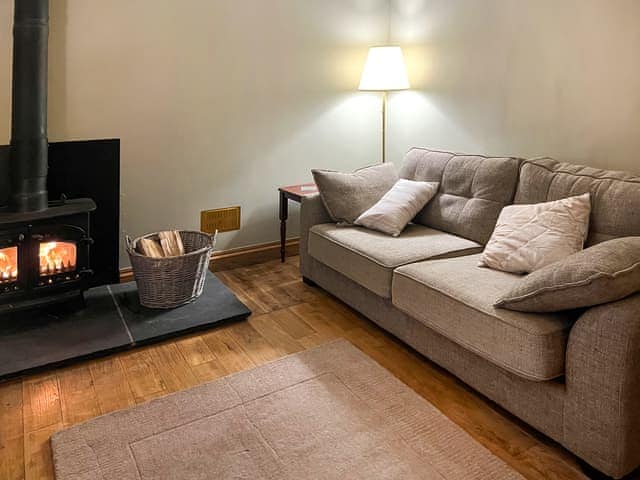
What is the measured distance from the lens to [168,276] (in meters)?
2.84

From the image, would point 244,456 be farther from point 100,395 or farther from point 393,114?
point 393,114

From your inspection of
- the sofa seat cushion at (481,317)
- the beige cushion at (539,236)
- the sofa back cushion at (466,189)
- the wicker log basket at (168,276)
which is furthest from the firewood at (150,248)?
the beige cushion at (539,236)

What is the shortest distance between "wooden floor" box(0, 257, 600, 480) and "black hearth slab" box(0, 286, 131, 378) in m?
0.06

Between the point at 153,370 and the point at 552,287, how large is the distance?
1709 mm

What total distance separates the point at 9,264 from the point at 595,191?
9.02 feet

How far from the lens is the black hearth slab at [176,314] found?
2682 mm

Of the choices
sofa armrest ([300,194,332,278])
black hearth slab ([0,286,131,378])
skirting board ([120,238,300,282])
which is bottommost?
black hearth slab ([0,286,131,378])

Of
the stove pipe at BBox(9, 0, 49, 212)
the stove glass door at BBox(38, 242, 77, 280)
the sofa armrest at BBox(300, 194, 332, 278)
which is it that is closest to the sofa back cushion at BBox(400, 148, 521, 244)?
the sofa armrest at BBox(300, 194, 332, 278)

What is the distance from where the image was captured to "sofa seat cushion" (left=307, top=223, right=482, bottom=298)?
2.57m

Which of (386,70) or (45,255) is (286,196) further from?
(45,255)

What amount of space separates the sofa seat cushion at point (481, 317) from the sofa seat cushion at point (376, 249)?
107 millimetres

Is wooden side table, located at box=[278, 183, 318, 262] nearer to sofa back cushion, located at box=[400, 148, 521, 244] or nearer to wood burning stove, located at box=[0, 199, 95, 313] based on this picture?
sofa back cushion, located at box=[400, 148, 521, 244]

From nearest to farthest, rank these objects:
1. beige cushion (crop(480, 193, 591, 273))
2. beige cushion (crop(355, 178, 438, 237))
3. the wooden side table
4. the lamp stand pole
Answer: beige cushion (crop(480, 193, 591, 273)), beige cushion (crop(355, 178, 438, 237)), the wooden side table, the lamp stand pole

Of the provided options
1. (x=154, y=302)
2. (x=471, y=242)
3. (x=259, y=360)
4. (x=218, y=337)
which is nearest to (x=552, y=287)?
(x=471, y=242)
